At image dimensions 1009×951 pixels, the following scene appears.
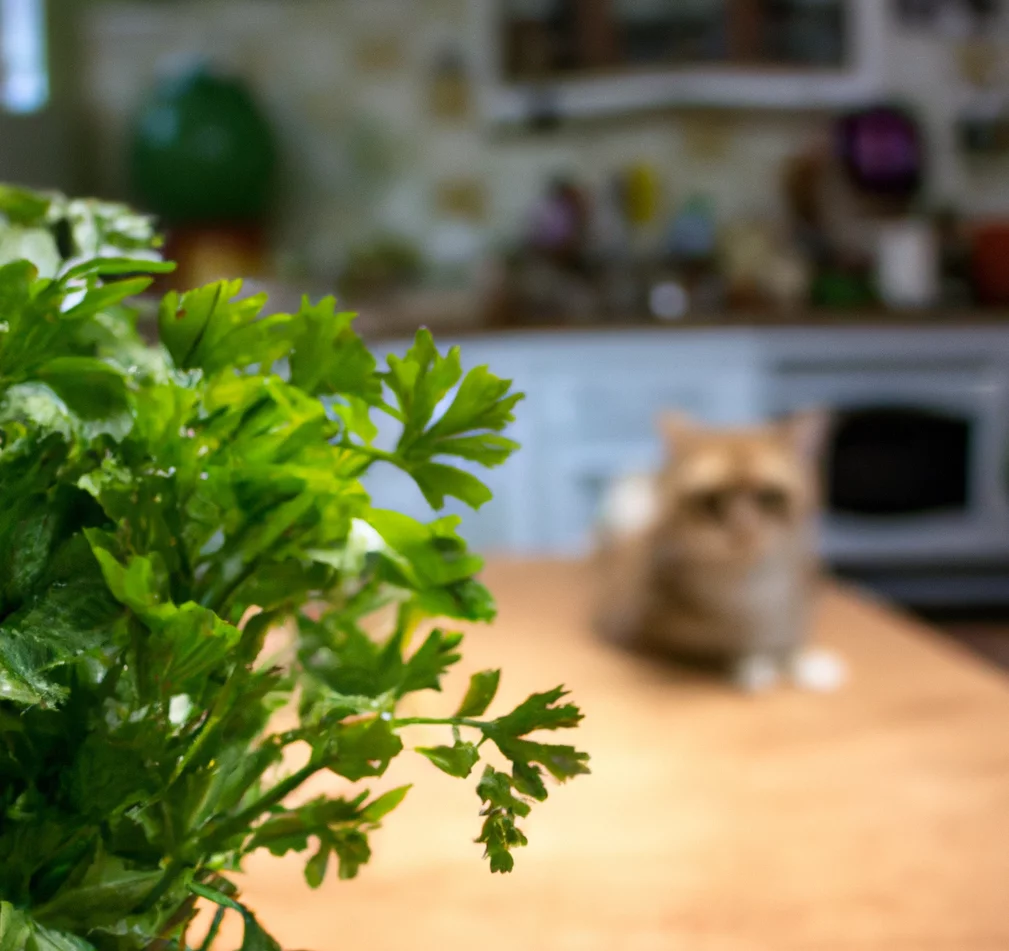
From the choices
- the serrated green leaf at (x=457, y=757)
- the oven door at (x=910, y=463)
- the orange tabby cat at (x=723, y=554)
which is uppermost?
the serrated green leaf at (x=457, y=757)

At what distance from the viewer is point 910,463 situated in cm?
324

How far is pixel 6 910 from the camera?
0.26 metres

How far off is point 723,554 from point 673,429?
0.17m

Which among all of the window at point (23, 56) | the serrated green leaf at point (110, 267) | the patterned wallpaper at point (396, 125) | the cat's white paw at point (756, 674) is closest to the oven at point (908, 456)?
the patterned wallpaper at point (396, 125)

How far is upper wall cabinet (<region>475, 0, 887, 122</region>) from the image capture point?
3570 millimetres

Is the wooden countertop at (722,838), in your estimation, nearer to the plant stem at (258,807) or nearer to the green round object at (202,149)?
the plant stem at (258,807)

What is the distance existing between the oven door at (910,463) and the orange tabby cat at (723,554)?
1.97 meters

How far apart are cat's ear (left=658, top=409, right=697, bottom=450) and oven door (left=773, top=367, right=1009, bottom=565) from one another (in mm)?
1916

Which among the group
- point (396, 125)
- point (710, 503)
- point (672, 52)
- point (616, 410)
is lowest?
point (616, 410)

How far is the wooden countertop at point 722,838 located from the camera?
23.6 inches

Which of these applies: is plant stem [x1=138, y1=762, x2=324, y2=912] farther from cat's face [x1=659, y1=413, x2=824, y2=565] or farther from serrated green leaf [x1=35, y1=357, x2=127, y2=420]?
cat's face [x1=659, y1=413, x2=824, y2=565]

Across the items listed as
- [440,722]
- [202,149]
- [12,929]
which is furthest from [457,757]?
[202,149]

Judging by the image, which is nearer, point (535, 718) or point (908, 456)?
point (535, 718)

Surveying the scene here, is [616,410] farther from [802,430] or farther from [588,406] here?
[802,430]
